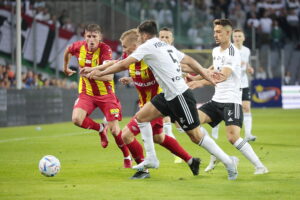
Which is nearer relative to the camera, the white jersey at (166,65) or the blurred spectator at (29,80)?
the white jersey at (166,65)

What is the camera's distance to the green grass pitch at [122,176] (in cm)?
939

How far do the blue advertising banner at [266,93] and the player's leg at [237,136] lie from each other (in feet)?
75.9

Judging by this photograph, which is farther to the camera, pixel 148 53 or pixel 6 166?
pixel 6 166

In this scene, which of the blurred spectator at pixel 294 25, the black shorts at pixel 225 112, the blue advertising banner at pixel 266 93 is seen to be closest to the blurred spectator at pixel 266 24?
the blurred spectator at pixel 294 25

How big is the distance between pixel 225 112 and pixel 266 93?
23675 mm

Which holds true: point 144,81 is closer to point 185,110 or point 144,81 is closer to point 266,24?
point 185,110

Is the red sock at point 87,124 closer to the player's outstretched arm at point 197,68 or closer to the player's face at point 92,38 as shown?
the player's face at point 92,38

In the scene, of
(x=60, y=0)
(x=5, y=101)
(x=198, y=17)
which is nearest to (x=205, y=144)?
(x=5, y=101)

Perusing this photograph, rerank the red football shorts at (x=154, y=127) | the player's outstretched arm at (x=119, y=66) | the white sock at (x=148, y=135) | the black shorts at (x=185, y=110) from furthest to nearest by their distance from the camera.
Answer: the red football shorts at (x=154, y=127), the white sock at (x=148, y=135), the black shorts at (x=185, y=110), the player's outstretched arm at (x=119, y=66)

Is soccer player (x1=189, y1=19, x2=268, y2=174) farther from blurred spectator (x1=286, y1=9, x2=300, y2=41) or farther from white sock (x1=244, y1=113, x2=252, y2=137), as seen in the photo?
blurred spectator (x1=286, y1=9, x2=300, y2=41)

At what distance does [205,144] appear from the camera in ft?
34.4

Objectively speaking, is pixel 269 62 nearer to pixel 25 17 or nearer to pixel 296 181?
pixel 25 17

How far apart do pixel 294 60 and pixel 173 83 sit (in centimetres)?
2747

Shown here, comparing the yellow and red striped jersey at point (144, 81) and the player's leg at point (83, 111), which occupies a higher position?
the yellow and red striped jersey at point (144, 81)
